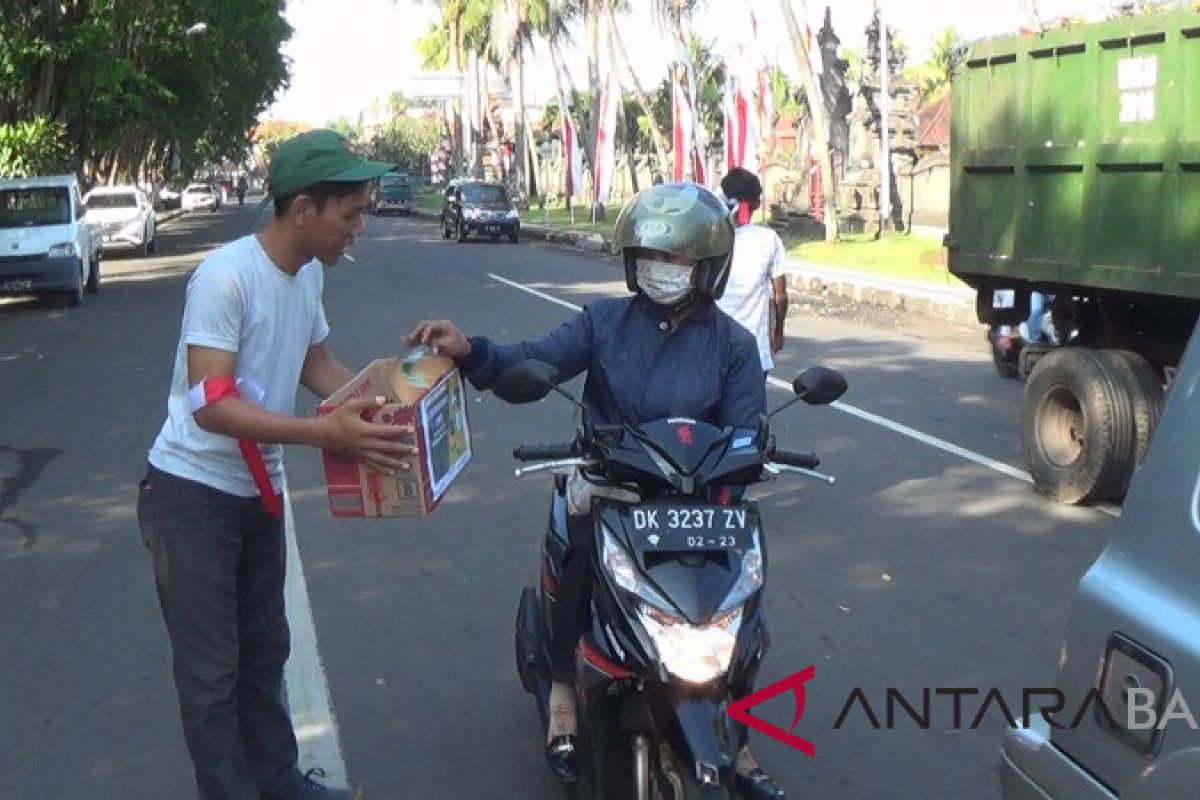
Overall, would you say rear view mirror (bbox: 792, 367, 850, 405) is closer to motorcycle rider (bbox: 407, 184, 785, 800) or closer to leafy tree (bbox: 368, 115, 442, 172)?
motorcycle rider (bbox: 407, 184, 785, 800)

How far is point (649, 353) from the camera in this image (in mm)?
3854

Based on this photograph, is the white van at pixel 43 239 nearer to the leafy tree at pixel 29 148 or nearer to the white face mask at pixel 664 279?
the leafy tree at pixel 29 148

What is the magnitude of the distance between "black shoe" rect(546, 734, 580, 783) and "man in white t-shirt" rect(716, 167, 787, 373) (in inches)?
147

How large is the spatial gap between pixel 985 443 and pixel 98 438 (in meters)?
5.92

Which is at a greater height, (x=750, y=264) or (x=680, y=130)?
(x=680, y=130)

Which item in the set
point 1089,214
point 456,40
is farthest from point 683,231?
point 456,40

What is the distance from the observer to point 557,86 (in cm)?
4672

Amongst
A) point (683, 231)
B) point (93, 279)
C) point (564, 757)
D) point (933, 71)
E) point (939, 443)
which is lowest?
point (939, 443)

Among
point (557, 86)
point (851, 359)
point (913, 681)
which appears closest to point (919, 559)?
point (913, 681)

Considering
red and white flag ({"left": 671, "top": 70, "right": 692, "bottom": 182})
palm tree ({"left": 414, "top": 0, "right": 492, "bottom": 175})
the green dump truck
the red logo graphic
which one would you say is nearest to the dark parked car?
red and white flag ({"left": 671, "top": 70, "right": 692, "bottom": 182})

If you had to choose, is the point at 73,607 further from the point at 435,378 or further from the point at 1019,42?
the point at 1019,42

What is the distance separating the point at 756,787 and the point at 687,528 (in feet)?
2.84

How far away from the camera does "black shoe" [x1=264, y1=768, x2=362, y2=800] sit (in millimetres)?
4047

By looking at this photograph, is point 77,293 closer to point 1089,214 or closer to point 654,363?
point 1089,214
